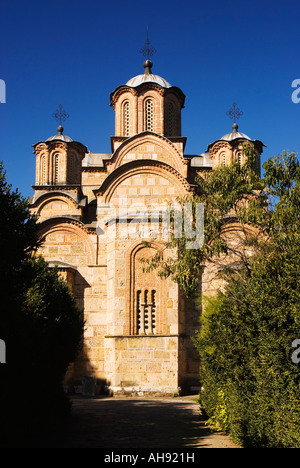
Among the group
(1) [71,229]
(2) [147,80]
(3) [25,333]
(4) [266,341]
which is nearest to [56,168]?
(1) [71,229]

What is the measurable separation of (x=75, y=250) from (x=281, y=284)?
1420 cm

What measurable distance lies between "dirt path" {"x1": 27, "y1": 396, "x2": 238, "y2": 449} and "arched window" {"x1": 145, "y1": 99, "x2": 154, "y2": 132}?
11.5 metres

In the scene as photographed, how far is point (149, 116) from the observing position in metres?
22.3

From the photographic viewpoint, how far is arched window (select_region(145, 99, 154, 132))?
2222 cm

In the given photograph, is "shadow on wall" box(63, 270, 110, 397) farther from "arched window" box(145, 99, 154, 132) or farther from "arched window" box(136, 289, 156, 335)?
"arched window" box(145, 99, 154, 132)

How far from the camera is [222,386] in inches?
425

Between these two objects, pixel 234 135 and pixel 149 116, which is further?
pixel 234 135

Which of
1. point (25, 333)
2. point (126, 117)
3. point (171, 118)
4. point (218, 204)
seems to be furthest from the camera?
point (171, 118)

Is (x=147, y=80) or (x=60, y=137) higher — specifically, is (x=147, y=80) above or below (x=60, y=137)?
above

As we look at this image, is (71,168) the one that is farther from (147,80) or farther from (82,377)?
(82,377)

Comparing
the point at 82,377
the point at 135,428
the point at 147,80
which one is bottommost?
the point at 135,428

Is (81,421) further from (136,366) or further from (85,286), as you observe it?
(85,286)

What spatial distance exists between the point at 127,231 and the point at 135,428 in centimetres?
891
